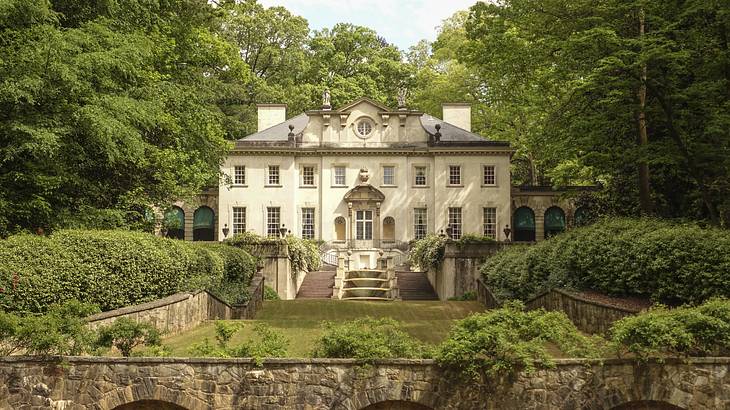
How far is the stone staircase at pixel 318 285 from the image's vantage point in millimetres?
34281

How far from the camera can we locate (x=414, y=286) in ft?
117

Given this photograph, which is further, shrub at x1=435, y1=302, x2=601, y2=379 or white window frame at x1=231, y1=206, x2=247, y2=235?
white window frame at x1=231, y1=206, x2=247, y2=235

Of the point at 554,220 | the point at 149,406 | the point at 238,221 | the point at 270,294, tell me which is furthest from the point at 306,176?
the point at 149,406

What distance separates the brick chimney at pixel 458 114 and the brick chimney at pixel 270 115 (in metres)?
9.20

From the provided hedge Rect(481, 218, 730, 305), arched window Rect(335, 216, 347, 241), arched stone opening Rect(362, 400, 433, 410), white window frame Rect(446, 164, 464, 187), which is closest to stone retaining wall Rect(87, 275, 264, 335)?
arched stone opening Rect(362, 400, 433, 410)

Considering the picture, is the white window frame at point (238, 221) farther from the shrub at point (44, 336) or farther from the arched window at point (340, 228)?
the shrub at point (44, 336)

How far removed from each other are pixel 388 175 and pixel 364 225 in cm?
294

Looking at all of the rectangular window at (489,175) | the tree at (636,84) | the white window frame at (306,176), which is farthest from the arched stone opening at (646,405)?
the white window frame at (306,176)

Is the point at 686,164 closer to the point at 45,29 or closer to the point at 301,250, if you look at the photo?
the point at 45,29

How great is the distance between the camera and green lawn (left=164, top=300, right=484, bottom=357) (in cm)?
1781

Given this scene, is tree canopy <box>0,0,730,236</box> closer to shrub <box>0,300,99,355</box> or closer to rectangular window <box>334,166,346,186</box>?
shrub <box>0,300,99,355</box>

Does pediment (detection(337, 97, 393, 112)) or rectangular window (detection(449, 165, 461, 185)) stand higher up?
pediment (detection(337, 97, 393, 112))

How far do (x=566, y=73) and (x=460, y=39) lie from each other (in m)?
34.2

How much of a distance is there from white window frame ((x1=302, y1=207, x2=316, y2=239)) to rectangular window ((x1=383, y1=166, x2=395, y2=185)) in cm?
417
